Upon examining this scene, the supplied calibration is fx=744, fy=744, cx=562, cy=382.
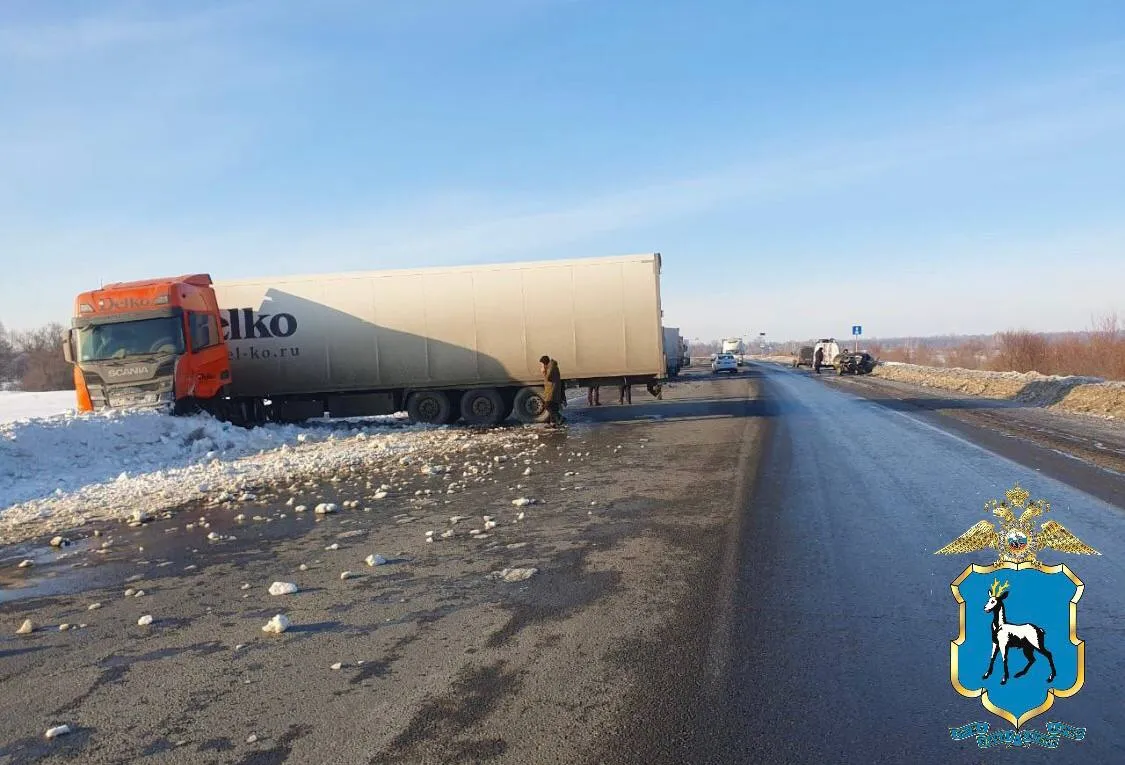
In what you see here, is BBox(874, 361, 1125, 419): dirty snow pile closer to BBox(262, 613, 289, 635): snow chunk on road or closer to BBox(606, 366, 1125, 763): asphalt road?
BBox(606, 366, 1125, 763): asphalt road

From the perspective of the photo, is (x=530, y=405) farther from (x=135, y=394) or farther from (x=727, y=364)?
(x=727, y=364)

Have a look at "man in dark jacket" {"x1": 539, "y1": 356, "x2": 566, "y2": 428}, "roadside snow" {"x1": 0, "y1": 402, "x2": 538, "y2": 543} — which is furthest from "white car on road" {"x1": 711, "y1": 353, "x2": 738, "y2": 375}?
"roadside snow" {"x1": 0, "y1": 402, "x2": 538, "y2": 543}

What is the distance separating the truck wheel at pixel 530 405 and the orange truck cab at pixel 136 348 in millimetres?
7823

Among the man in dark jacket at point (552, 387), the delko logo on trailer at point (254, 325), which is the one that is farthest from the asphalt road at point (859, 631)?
the delko logo on trailer at point (254, 325)

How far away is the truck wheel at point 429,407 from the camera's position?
20.2 m

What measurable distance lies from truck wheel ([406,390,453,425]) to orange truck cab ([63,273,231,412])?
5324 millimetres

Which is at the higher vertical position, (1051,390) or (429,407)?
(429,407)

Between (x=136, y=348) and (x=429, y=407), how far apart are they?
7098 mm

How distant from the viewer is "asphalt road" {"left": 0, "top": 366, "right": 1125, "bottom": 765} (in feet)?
11.7

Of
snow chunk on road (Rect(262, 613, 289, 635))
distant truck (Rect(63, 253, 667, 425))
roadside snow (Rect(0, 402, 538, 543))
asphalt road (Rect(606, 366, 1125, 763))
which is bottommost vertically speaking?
asphalt road (Rect(606, 366, 1125, 763))

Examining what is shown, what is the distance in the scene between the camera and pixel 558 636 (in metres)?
4.83

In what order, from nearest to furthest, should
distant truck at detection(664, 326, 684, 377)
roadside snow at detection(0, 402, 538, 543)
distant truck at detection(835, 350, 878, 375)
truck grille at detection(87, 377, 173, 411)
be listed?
roadside snow at detection(0, 402, 538, 543), truck grille at detection(87, 377, 173, 411), distant truck at detection(664, 326, 684, 377), distant truck at detection(835, 350, 878, 375)

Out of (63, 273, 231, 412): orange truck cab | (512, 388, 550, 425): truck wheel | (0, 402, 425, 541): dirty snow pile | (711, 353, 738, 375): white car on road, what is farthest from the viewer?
(711, 353, 738, 375): white car on road

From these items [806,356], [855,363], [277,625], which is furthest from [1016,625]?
[806,356]
